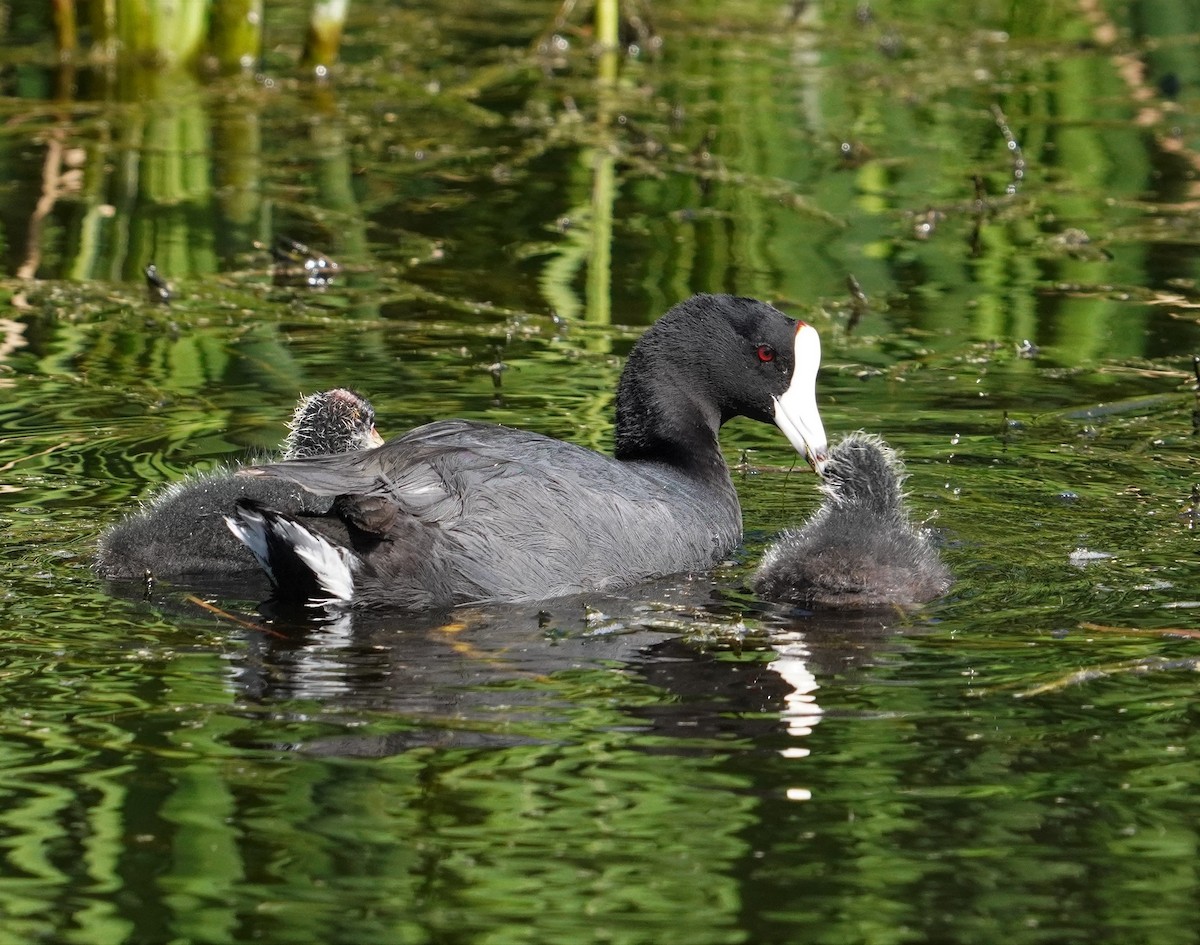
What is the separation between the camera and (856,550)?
4.87m

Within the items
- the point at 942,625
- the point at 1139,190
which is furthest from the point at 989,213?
the point at 942,625

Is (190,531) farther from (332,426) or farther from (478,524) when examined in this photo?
(478,524)

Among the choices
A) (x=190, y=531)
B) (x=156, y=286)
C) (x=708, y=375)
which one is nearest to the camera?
(x=190, y=531)

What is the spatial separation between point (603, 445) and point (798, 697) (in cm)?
216

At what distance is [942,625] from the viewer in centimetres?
459

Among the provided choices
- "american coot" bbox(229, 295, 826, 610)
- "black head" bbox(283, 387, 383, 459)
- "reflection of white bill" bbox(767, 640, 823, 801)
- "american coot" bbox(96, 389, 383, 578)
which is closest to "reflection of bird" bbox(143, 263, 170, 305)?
"black head" bbox(283, 387, 383, 459)

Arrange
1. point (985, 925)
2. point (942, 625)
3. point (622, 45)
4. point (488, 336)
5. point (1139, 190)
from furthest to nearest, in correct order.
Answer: point (622, 45) < point (1139, 190) < point (488, 336) < point (942, 625) < point (985, 925)

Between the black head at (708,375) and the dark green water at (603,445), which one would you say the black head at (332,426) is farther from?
the black head at (708,375)

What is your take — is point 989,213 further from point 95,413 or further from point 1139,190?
point 95,413

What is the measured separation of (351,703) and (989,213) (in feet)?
18.8

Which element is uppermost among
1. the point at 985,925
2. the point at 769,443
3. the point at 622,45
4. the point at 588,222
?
the point at 622,45

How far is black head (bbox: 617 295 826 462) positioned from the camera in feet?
18.6

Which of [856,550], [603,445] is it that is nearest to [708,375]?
[603,445]

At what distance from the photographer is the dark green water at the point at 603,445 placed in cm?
329
